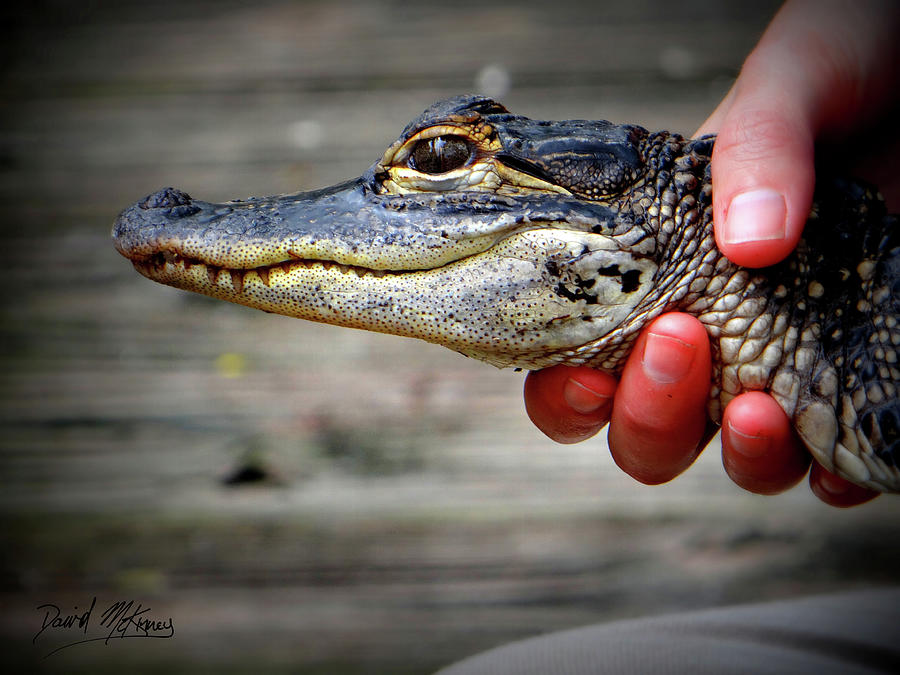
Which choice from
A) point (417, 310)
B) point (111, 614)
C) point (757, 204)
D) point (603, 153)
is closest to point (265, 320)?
point (111, 614)

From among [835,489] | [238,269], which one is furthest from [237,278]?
[835,489]

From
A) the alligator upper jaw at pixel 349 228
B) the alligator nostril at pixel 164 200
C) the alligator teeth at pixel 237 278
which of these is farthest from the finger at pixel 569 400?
the alligator nostril at pixel 164 200

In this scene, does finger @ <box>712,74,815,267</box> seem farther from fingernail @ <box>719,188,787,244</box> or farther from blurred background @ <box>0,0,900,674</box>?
blurred background @ <box>0,0,900,674</box>

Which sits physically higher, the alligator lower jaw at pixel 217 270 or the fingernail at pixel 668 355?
the alligator lower jaw at pixel 217 270
